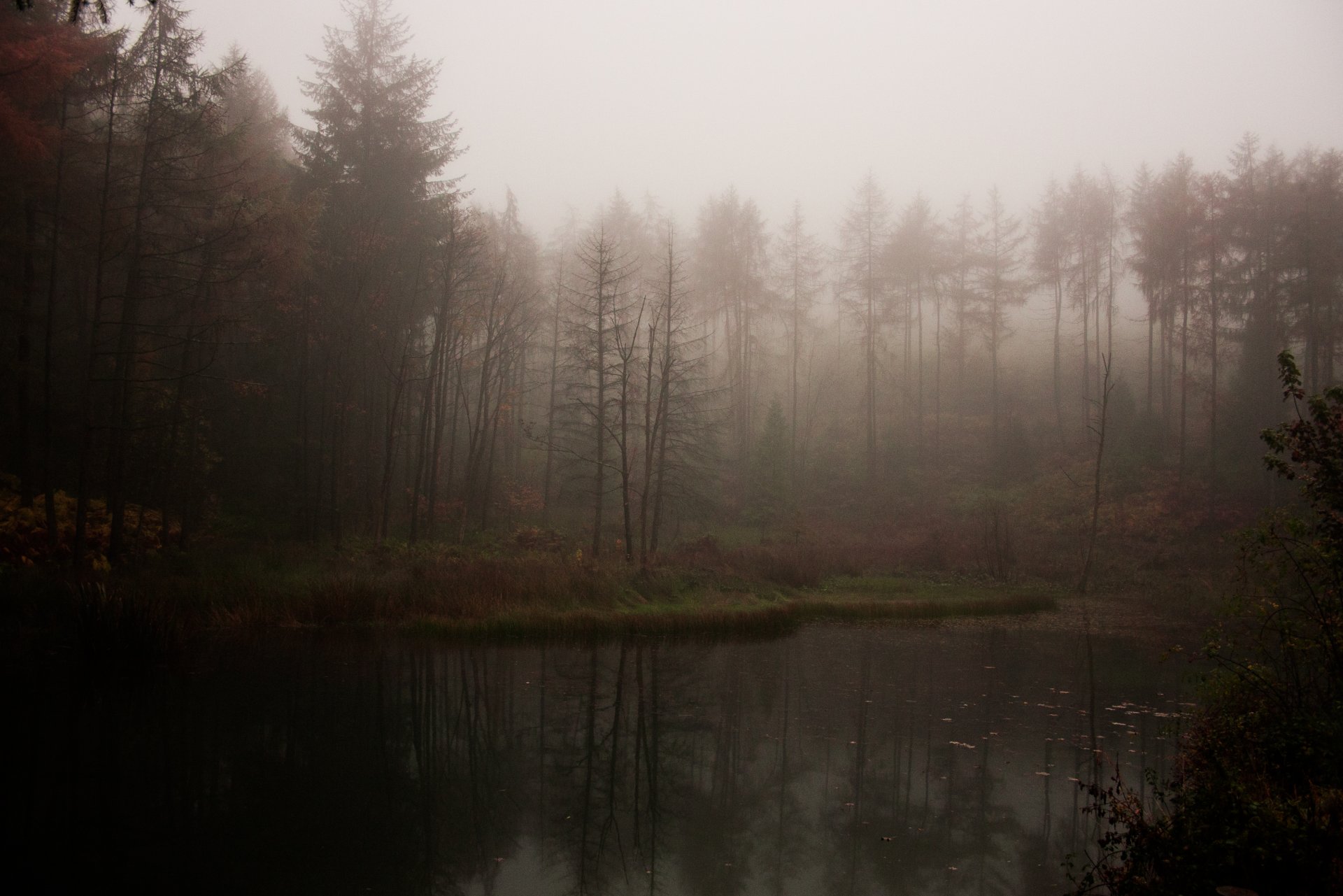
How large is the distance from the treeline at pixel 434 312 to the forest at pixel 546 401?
0.54 ft

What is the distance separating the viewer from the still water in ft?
17.5

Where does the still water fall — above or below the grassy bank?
below

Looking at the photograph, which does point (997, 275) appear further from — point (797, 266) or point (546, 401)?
point (546, 401)

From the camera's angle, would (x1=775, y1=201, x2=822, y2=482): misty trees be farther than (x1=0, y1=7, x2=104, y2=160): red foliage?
Yes

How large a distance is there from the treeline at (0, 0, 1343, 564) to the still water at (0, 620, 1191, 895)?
372 inches

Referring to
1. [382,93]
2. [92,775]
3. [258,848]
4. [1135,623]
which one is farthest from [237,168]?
[1135,623]

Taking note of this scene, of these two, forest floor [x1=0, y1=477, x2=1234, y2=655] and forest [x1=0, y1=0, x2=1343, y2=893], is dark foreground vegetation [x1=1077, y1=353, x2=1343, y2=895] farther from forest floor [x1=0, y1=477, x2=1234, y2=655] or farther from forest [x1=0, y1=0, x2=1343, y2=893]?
forest floor [x1=0, y1=477, x2=1234, y2=655]

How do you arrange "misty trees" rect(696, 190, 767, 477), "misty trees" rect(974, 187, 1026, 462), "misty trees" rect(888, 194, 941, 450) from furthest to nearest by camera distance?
"misty trees" rect(888, 194, 941, 450), "misty trees" rect(696, 190, 767, 477), "misty trees" rect(974, 187, 1026, 462)

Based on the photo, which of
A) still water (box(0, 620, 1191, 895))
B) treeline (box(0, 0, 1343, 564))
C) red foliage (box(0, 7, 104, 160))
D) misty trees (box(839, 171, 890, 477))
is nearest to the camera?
still water (box(0, 620, 1191, 895))

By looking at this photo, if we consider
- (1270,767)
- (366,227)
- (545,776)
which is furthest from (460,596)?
(366,227)

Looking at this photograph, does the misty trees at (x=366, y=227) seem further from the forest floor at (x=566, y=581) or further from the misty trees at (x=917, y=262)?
the misty trees at (x=917, y=262)

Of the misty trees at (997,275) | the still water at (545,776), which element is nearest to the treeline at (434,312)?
the misty trees at (997,275)

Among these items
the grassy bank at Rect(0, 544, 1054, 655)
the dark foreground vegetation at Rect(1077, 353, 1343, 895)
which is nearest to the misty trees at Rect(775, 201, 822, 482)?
the grassy bank at Rect(0, 544, 1054, 655)

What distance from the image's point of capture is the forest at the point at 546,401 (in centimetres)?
1436
